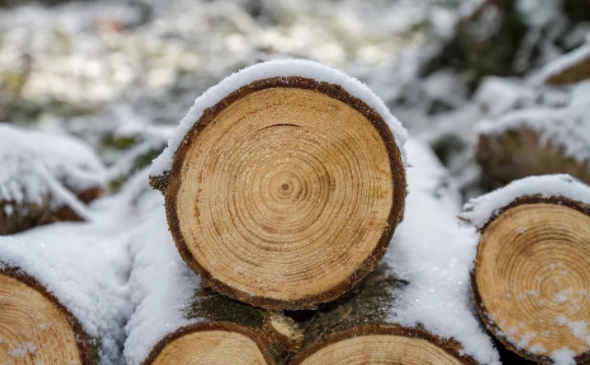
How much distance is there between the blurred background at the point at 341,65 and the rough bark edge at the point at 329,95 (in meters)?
1.07

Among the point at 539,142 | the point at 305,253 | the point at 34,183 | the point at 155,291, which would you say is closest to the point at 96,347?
the point at 155,291

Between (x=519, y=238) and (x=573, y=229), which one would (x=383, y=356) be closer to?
(x=519, y=238)

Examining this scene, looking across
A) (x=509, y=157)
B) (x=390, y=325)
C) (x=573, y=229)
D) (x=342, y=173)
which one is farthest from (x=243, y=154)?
(x=509, y=157)

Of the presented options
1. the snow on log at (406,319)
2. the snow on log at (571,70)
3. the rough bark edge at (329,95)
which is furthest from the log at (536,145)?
the rough bark edge at (329,95)

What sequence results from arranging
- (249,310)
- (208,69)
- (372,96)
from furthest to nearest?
1. (208,69)
2. (249,310)
3. (372,96)

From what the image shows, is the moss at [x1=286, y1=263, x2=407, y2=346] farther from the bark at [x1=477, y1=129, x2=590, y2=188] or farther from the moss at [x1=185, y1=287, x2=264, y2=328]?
the bark at [x1=477, y1=129, x2=590, y2=188]

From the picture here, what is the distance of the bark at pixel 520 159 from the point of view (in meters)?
2.85

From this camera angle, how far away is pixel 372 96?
4.67 feet

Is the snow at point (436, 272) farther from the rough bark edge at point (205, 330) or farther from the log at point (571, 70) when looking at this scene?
the log at point (571, 70)

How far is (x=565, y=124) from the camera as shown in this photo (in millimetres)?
2916

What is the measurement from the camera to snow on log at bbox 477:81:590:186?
2820 millimetres

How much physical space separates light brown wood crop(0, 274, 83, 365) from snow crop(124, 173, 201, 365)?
0.19 m

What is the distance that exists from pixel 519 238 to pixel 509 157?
6.65 ft

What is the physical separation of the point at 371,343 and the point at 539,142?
211cm
